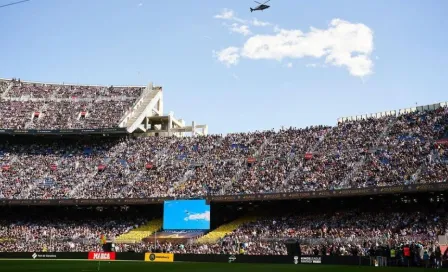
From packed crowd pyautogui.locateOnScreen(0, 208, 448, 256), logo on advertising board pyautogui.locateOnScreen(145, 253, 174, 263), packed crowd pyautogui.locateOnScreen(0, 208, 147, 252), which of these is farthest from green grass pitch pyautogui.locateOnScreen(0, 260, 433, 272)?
packed crowd pyautogui.locateOnScreen(0, 208, 147, 252)

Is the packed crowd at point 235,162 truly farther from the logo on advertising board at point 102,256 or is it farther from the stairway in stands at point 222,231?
the logo on advertising board at point 102,256

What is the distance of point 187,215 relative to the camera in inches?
2349

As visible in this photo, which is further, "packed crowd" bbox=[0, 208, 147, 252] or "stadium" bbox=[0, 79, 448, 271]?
"packed crowd" bbox=[0, 208, 147, 252]

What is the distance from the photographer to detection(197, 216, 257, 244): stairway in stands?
57.0m

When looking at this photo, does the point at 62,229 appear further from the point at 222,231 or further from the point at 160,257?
the point at 222,231

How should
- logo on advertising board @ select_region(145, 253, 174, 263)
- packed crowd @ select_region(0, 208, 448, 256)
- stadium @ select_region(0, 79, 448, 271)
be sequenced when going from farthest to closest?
logo on advertising board @ select_region(145, 253, 174, 263)
stadium @ select_region(0, 79, 448, 271)
packed crowd @ select_region(0, 208, 448, 256)

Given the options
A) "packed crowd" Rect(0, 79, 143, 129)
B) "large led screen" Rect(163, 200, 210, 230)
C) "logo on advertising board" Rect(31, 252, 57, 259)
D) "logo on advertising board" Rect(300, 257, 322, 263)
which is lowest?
"logo on advertising board" Rect(31, 252, 57, 259)

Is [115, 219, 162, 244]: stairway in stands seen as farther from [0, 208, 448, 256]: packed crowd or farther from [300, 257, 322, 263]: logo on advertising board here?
[300, 257, 322, 263]: logo on advertising board

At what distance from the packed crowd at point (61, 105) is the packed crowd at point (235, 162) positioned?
127 inches

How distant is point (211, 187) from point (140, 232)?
9455mm

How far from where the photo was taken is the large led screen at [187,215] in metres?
59.3

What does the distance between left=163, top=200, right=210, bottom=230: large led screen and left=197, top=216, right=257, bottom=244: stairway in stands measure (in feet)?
3.68

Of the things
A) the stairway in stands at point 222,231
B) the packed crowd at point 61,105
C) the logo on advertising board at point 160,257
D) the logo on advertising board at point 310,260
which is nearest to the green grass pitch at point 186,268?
the logo on advertising board at point 310,260

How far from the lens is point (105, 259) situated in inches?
2090
